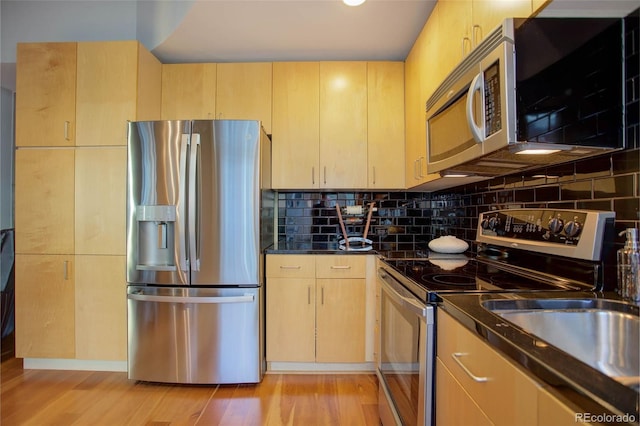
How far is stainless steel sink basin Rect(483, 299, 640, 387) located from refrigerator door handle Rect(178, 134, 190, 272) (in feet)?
5.80

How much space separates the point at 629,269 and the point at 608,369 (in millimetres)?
326

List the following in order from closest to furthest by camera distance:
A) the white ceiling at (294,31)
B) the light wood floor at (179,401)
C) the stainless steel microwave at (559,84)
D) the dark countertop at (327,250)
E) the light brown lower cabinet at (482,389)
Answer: the light brown lower cabinet at (482,389) < the stainless steel microwave at (559,84) < the light wood floor at (179,401) < the white ceiling at (294,31) < the dark countertop at (327,250)

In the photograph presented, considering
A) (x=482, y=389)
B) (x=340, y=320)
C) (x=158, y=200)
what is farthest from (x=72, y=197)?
(x=482, y=389)

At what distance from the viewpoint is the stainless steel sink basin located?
790 millimetres

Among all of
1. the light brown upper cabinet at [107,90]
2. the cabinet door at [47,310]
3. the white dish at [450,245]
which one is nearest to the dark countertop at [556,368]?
the white dish at [450,245]

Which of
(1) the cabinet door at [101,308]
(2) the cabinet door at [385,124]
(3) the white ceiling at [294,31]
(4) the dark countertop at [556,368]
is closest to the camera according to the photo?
(4) the dark countertop at [556,368]

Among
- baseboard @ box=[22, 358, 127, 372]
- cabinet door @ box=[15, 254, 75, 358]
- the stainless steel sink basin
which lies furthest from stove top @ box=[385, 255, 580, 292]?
cabinet door @ box=[15, 254, 75, 358]

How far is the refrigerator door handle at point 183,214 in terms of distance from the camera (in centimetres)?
200

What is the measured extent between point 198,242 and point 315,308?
94 centimetres

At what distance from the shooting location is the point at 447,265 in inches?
62.2

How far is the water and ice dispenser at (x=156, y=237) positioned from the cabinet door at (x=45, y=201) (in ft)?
2.06

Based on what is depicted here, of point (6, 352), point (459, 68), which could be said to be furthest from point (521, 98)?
point (6, 352)

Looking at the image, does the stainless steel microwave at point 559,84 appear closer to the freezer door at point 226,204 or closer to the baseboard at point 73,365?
the freezer door at point 226,204

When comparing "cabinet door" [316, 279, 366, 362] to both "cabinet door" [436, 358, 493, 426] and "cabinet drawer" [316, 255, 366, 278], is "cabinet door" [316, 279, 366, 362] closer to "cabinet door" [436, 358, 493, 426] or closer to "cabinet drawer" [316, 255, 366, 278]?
"cabinet drawer" [316, 255, 366, 278]
